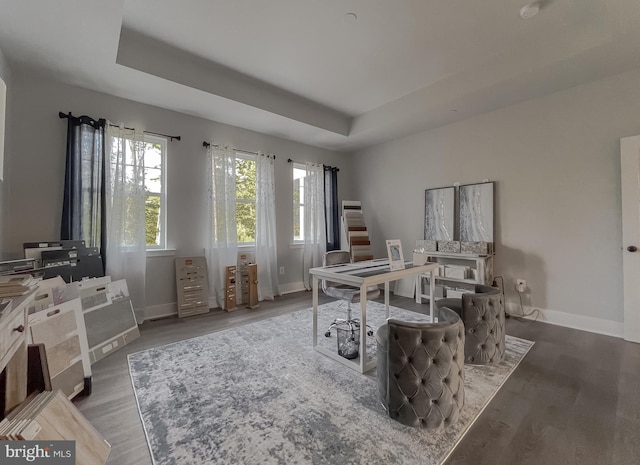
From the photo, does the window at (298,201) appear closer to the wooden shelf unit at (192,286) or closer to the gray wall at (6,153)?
the wooden shelf unit at (192,286)

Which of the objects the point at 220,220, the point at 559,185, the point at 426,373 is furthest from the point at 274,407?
the point at 559,185

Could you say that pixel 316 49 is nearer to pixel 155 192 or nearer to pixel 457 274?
pixel 155 192

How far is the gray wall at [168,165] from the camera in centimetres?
275

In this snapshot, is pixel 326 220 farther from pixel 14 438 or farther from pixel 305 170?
pixel 14 438

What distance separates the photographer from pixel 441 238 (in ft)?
13.8

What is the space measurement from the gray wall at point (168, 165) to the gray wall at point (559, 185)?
9.31 ft

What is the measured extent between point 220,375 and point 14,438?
50.1 inches

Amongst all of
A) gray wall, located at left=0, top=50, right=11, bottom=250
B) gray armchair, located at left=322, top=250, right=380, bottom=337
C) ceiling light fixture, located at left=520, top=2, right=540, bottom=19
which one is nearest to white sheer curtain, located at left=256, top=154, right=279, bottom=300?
gray armchair, located at left=322, top=250, right=380, bottom=337

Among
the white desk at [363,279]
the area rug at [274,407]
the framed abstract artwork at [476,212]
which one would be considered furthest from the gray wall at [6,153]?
the framed abstract artwork at [476,212]

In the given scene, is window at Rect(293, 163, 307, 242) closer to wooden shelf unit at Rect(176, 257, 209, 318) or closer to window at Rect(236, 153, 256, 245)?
window at Rect(236, 153, 256, 245)

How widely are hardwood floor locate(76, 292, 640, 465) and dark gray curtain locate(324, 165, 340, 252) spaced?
3286 mm

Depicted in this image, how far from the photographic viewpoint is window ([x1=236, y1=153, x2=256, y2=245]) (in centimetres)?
433

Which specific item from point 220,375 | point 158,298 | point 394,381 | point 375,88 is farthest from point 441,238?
point 158,298

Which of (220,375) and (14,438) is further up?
(14,438)
